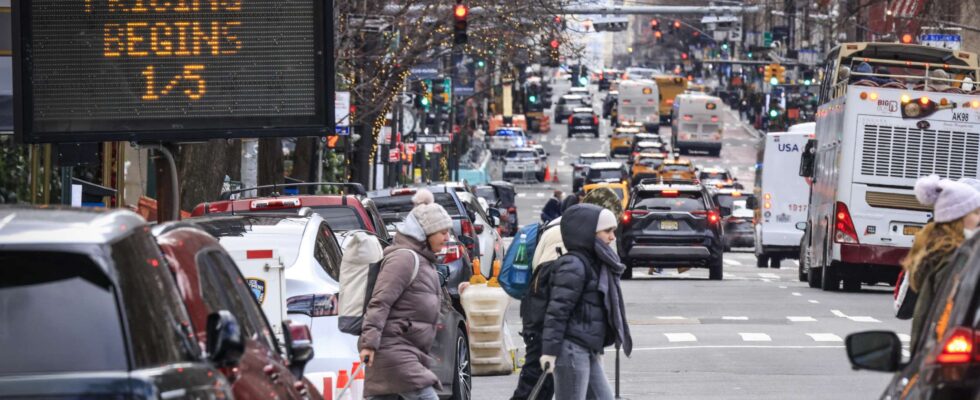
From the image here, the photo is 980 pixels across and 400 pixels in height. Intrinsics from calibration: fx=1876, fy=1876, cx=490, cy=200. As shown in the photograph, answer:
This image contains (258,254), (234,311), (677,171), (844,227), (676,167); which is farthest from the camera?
(676,167)

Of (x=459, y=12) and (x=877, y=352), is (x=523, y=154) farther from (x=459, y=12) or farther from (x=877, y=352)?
(x=877, y=352)

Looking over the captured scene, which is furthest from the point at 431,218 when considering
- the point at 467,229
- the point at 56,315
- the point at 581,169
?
the point at 581,169

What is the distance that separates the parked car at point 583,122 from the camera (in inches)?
4424

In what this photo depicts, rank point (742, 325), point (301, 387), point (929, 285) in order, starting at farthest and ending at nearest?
1. point (742, 325)
2. point (929, 285)
3. point (301, 387)

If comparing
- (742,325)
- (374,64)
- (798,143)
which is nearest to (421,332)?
(742,325)

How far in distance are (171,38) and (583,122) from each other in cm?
9914

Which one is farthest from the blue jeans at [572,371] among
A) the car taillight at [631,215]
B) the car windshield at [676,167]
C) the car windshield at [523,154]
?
the car windshield at [523,154]

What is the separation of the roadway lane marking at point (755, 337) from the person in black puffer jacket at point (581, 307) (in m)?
9.36

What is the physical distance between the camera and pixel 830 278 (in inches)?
1099

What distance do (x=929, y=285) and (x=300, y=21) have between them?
6.96 meters

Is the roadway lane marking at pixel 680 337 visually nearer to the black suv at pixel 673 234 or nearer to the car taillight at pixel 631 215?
the black suv at pixel 673 234

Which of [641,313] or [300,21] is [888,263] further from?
[300,21]

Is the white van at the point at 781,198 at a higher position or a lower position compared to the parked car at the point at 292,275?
lower

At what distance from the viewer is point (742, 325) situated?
69.4ft
